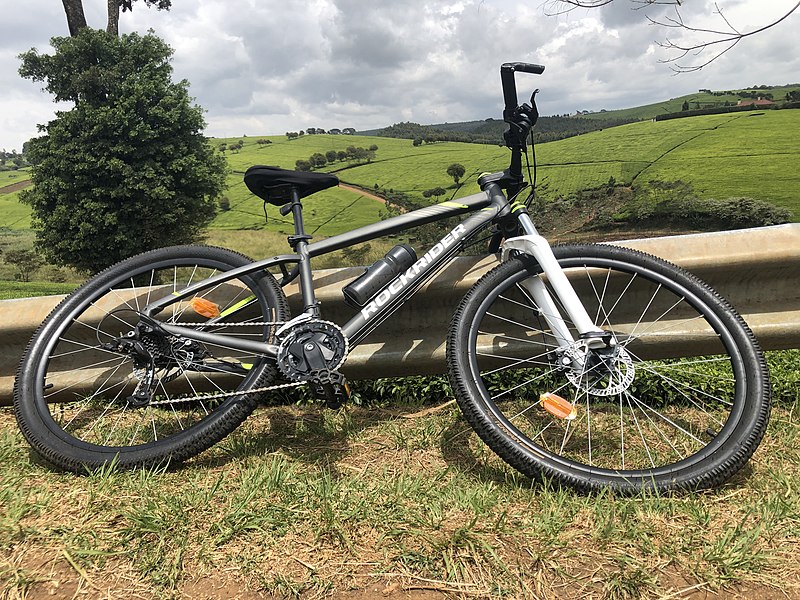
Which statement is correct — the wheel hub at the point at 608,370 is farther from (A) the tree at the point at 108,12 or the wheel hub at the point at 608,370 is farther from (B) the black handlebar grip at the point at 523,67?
(A) the tree at the point at 108,12

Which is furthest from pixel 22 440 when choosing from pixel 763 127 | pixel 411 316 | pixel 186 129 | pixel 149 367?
pixel 186 129

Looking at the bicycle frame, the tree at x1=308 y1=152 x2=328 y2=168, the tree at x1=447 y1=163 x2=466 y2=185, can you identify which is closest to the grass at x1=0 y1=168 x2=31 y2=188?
the tree at x1=308 y1=152 x2=328 y2=168

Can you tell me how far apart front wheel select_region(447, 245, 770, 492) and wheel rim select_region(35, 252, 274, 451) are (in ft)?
3.93

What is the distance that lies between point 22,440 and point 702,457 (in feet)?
10.5

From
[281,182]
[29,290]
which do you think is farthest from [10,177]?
[281,182]

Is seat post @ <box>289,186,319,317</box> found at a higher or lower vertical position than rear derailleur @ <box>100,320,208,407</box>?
higher

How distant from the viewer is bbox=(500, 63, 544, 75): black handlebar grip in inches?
94.5

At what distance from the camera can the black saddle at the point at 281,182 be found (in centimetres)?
230

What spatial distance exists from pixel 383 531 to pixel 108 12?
19121 millimetres

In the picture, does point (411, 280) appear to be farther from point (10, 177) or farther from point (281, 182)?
point (10, 177)

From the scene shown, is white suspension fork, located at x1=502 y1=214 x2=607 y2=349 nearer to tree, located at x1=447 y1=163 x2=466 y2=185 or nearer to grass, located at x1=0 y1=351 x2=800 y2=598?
grass, located at x1=0 y1=351 x2=800 y2=598

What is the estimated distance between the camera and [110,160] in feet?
43.7

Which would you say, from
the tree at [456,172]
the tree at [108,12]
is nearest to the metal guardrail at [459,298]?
the tree at [456,172]

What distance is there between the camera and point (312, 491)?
1.79 meters
